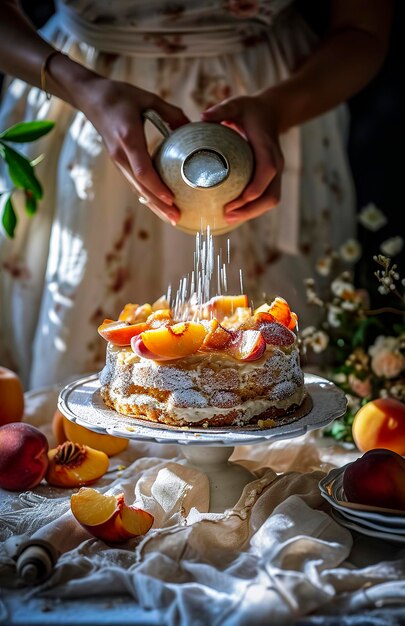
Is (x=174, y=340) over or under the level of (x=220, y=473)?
over

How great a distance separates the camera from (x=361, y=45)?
5.05 ft

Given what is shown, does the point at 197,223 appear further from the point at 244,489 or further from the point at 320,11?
the point at 320,11

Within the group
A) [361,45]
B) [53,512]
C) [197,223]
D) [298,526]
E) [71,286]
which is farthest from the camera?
[71,286]

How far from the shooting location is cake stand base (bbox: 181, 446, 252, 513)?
1.05 m

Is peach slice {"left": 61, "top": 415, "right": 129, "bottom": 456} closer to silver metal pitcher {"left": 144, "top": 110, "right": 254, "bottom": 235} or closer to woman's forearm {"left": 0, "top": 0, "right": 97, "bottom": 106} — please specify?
silver metal pitcher {"left": 144, "top": 110, "right": 254, "bottom": 235}

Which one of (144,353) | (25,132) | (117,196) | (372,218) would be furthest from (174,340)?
(372,218)

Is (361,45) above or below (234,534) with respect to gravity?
above

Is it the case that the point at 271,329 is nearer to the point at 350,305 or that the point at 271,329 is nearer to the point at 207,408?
the point at 207,408

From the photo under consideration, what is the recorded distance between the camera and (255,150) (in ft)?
3.97

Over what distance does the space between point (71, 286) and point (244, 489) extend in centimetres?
77

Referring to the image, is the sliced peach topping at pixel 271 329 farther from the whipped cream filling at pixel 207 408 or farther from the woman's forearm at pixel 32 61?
the woman's forearm at pixel 32 61

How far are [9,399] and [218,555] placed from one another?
0.55 m

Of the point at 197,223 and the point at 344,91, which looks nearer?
the point at 197,223

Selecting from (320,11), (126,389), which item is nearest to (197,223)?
(126,389)
